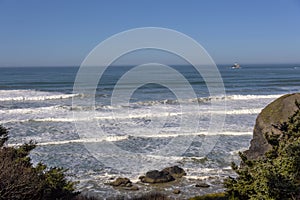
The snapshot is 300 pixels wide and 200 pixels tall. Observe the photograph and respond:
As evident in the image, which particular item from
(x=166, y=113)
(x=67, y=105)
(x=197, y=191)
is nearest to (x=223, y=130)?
(x=166, y=113)

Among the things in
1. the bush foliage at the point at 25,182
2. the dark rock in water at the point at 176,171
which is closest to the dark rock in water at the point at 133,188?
the dark rock in water at the point at 176,171

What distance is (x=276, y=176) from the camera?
6.29 m

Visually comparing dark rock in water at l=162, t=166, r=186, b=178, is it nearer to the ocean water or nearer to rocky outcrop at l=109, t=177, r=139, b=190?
the ocean water

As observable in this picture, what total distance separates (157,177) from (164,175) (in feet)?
1.12

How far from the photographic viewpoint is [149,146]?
63.3 ft

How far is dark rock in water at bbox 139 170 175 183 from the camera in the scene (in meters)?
13.5

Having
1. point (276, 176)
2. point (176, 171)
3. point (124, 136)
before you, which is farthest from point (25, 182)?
point (124, 136)

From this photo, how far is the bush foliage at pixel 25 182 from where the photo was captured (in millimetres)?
6891

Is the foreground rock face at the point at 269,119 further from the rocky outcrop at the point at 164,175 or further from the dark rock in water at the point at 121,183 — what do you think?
the dark rock in water at the point at 121,183

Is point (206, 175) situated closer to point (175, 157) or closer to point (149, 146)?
point (175, 157)

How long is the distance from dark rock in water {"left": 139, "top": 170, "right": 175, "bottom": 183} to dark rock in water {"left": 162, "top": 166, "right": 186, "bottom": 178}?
31 centimetres

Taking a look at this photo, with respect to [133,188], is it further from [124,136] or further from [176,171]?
[124,136]

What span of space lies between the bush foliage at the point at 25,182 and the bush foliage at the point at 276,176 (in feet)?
14.4

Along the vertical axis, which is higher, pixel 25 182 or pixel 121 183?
pixel 25 182
